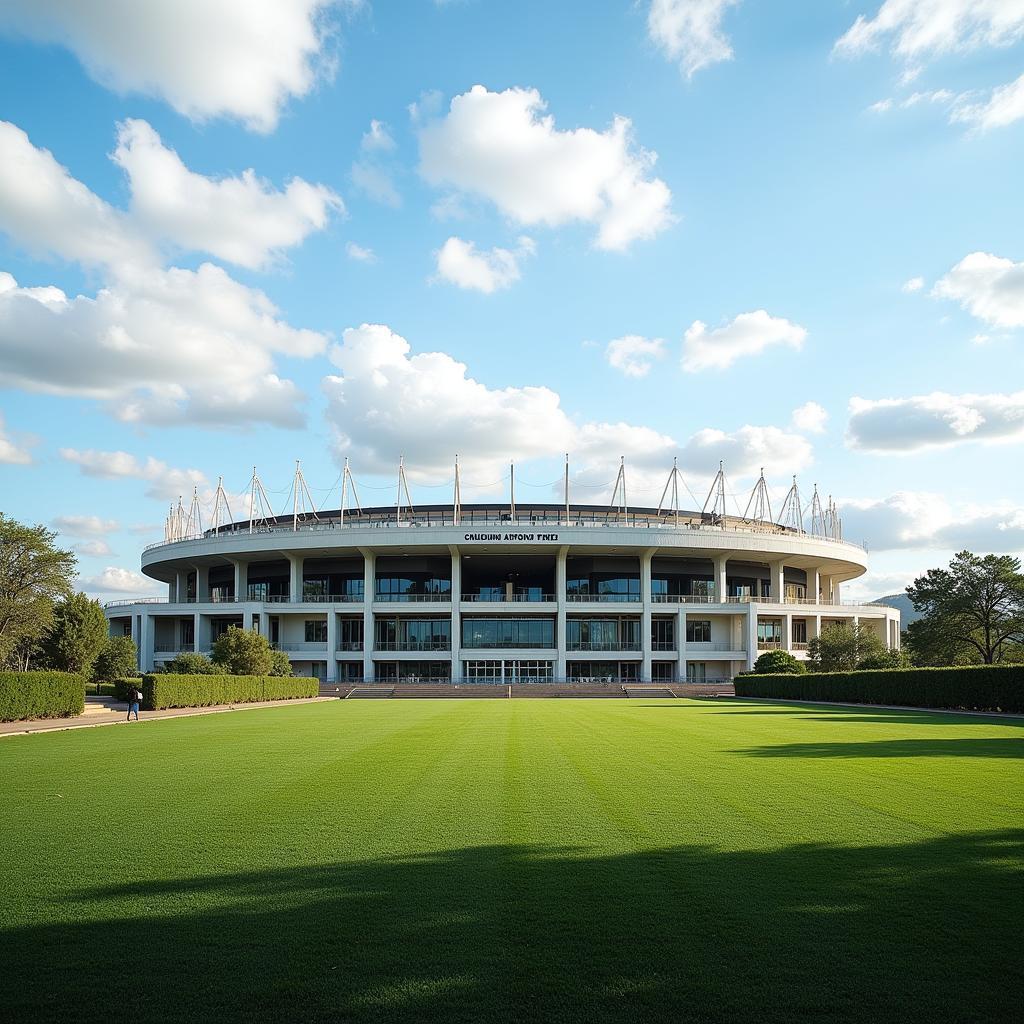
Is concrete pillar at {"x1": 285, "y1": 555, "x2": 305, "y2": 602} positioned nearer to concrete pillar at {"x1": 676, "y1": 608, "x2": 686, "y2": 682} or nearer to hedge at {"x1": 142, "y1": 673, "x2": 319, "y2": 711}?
hedge at {"x1": 142, "y1": 673, "x2": 319, "y2": 711}

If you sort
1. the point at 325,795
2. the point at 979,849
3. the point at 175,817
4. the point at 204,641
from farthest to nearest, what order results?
the point at 204,641 → the point at 325,795 → the point at 175,817 → the point at 979,849

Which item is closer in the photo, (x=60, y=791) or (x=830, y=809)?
(x=830, y=809)

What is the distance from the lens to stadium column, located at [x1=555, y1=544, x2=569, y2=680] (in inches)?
2995

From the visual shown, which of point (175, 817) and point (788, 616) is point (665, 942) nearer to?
point (175, 817)

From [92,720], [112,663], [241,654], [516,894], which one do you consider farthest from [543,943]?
[112,663]

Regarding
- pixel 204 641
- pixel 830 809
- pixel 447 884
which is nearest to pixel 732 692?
pixel 204 641

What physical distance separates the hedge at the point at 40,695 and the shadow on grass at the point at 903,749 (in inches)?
1015

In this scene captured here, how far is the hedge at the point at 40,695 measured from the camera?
31639mm

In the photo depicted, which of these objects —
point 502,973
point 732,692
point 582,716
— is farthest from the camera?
point 732,692

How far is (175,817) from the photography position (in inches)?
456

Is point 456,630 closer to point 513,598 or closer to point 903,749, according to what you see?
point 513,598

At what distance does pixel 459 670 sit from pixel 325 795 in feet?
210

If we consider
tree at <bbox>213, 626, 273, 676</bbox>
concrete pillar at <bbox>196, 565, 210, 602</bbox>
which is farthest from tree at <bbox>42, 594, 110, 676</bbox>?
concrete pillar at <bbox>196, 565, 210, 602</bbox>

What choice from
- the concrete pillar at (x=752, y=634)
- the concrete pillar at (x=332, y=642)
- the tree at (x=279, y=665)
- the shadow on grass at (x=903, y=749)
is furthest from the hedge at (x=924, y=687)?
the concrete pillar at (x=332, y=642)
